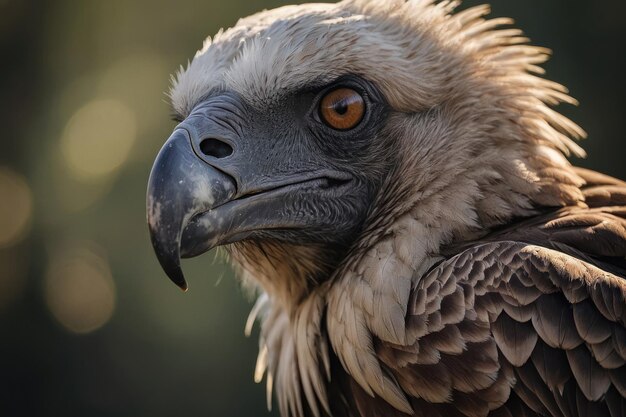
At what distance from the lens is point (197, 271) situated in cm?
789

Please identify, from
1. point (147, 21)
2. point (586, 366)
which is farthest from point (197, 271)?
point (586, 366)

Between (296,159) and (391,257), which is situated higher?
(296,159)

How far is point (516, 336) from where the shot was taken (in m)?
2.53

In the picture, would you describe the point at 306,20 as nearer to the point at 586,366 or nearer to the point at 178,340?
the point at 586,366

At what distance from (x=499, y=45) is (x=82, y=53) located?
686cm

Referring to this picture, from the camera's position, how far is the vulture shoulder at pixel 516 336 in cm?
251

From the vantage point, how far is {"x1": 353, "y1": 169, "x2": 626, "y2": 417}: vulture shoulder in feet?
8.22

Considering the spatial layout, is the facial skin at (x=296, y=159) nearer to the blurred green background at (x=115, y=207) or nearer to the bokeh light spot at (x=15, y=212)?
the blurred green background at (x=115, y=207)

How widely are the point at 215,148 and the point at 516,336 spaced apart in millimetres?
1211

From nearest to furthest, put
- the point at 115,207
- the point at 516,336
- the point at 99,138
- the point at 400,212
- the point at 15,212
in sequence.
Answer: the point at 516,336
the point at 400,212
the point at 99,138
the point at 115,207
the point at 15,212

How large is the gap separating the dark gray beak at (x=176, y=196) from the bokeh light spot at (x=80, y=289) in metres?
6.15

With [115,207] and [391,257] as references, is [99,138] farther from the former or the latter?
[391,257]

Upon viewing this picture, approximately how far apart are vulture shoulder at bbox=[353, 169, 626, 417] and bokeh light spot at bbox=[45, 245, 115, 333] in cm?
650

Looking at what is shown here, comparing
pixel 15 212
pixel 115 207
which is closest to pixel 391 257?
pixel 115 207
